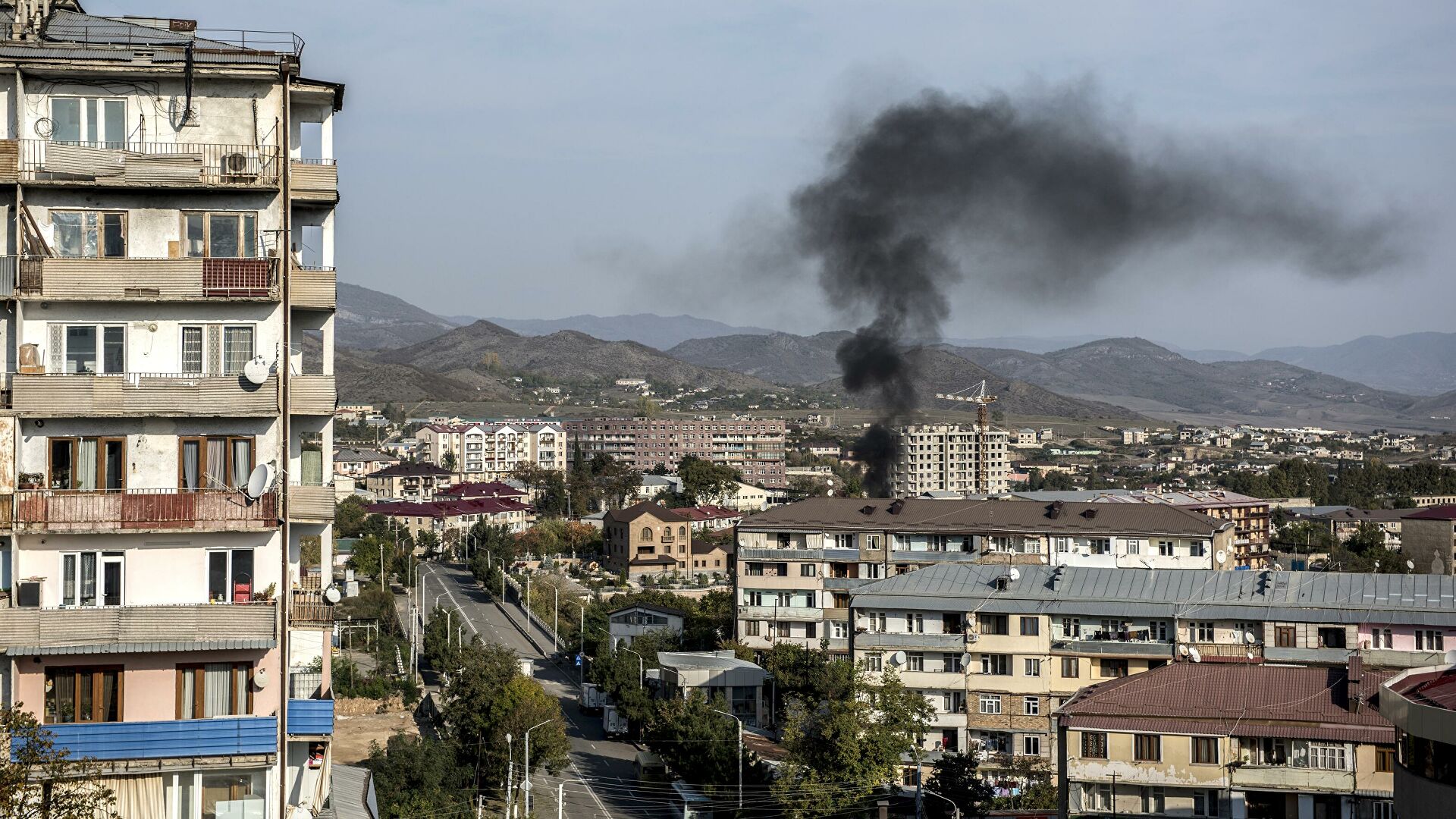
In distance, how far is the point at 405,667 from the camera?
6212cm

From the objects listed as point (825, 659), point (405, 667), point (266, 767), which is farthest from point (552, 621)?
point (266, 767)

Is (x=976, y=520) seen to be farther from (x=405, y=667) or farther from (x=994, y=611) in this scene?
(x=405, y=667)

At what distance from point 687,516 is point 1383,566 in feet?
127

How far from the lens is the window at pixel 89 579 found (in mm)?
15336

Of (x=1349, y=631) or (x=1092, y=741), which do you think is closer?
(x=1092, y=741)

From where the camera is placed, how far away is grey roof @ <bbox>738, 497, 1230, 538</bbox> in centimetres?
5781

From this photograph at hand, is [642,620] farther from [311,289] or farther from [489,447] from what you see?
[489,447]

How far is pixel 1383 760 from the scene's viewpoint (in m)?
28.1

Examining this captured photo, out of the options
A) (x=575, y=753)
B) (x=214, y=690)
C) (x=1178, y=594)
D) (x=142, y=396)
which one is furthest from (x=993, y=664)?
(x=142, y=396)

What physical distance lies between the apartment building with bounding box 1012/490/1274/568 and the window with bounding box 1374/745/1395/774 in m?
69.7

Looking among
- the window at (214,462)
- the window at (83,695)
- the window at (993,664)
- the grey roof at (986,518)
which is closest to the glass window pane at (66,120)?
the window at (214,462)

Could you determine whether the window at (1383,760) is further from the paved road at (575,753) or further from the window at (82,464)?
the window at (82,464)

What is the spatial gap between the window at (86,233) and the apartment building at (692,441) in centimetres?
16885

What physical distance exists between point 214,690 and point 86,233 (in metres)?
4.33
